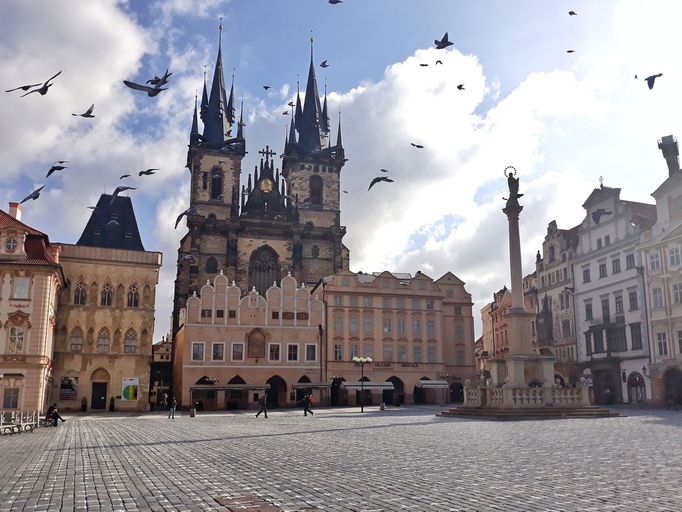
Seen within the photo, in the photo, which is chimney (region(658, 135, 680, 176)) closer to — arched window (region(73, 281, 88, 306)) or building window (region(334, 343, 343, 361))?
building window (region(334, 343, 343, 361))

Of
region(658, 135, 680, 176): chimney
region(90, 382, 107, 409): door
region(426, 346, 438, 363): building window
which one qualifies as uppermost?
Result: region(658, 135, 680, 176): chimney

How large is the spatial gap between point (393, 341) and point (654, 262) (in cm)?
2464

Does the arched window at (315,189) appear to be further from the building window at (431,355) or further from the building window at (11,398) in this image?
the building window at (11,398)

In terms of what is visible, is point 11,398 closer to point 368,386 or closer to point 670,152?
point 368,386

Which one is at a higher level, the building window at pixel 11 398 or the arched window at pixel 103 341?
the arched window at pixel 103 341

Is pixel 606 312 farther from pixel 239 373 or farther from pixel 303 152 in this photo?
pixel 303 152

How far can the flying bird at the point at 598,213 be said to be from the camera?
175 ft

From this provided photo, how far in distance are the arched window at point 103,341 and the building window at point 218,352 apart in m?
9.04

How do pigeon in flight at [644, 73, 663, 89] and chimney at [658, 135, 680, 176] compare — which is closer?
pigeon in flight at [644, 73, 663, 89]

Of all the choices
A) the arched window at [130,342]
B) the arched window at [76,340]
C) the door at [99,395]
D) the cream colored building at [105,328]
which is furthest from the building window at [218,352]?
the arched window at [76,340]

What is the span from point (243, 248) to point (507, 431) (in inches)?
2257

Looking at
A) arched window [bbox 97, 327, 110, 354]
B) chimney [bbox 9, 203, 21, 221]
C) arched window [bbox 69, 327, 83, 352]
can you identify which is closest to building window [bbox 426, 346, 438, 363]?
arched window [bbox 97, 327, 110, 354]

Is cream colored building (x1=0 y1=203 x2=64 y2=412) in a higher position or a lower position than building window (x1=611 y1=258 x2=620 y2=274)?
lower

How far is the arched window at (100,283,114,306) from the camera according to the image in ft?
170
